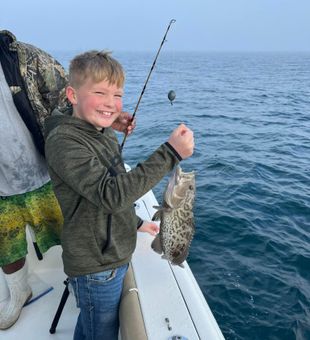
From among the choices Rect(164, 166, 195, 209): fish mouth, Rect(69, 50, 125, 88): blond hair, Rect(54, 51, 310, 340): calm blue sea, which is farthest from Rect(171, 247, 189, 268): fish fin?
Rect(54, 51, 310, 340): calm blue sea

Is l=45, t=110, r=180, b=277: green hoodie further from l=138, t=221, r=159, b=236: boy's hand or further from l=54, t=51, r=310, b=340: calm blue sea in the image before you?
l=54, t=51, r=310, b=340: calm blue sea

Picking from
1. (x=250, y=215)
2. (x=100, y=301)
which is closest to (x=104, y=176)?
(x=100, y=301)

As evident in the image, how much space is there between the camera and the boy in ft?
6.21

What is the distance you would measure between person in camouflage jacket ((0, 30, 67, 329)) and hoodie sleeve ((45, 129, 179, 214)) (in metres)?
0.82

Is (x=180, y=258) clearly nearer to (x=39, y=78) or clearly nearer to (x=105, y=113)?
(x=105, y=113)

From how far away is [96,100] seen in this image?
2.09 metres

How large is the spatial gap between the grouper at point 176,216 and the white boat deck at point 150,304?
285 millimetres

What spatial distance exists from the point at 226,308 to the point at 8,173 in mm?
3083

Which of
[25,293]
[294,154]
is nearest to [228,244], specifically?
[25,293]

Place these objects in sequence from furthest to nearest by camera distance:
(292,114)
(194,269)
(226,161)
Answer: (292,114) < (226,161) < (194,269)

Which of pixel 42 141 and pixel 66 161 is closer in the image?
pixel 66 161

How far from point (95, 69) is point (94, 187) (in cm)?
64

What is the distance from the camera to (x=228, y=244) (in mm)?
5855

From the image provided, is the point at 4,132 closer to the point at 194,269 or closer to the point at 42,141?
the point at 42,141
